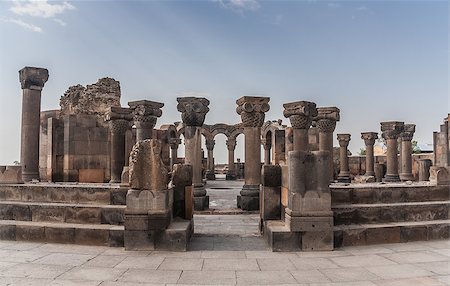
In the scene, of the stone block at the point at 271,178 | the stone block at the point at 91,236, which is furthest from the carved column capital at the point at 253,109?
the stone block at the point at 91,236

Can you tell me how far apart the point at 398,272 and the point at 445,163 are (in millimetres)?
18747

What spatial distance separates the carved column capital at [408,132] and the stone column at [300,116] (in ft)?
33.3

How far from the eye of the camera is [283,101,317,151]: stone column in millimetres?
11094

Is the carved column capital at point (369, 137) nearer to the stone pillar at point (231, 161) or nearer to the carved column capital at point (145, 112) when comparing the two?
the stone pillar at point (231, 161)

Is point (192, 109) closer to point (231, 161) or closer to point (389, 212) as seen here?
point (389, 212)

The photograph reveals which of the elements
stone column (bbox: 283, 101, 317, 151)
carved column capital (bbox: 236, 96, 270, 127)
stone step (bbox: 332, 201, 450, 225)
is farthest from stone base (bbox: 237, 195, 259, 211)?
stone step (bbox: 332, 201, 450, 225)

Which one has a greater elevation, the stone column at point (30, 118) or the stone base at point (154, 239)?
the stone column at point (30, 118)

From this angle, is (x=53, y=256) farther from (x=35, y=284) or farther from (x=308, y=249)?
(x=308, y=249)

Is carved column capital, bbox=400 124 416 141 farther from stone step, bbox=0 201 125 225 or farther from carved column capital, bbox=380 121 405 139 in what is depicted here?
stone step, bbox=0 201 125 225

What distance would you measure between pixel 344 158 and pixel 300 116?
32.6ft

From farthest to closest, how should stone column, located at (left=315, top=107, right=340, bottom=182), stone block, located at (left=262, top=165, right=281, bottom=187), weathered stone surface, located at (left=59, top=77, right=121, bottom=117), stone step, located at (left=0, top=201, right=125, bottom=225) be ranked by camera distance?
weathered stone surface, located at (left=59, top=77, right=121, bottom=117)
stone column, located at (left=315, top=107, right=340, bottom=182)
stone block, located at (left=262, top=165, right=281, bottom=187)
stone step, located at (left=0, top=201, right=125, bottom=225)

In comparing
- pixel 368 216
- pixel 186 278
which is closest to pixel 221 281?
pixel 186 278

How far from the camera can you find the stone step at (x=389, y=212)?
602 cm

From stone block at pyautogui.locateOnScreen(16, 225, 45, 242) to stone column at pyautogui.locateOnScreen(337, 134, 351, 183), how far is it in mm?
15531
